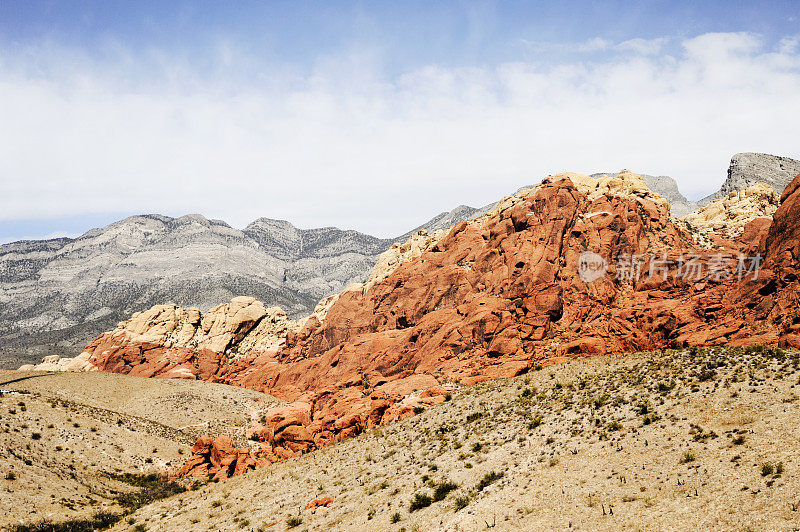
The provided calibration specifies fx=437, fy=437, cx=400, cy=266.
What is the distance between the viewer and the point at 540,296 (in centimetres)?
5872

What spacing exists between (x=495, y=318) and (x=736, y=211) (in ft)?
153

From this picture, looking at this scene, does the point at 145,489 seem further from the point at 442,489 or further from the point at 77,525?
the point at 442,489

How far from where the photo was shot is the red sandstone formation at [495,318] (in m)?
42.6

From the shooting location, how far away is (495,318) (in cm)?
5709

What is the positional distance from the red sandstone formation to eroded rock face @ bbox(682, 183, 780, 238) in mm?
4415

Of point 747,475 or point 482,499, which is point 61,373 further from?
point 747,475

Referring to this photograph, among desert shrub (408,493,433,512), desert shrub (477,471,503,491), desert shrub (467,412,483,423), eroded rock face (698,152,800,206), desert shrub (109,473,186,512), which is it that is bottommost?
desert shrub (109,473,186,512)

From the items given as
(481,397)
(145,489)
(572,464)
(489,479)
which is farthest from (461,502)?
→ (145,489)

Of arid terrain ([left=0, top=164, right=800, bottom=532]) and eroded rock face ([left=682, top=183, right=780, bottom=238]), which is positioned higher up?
eroded rock face ([left=682, top=183, right=780, bottom=238])

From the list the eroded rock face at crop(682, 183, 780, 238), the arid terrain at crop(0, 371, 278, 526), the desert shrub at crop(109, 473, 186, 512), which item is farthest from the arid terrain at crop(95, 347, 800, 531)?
the eroded rock face at crop(682, 183, 780, 238)

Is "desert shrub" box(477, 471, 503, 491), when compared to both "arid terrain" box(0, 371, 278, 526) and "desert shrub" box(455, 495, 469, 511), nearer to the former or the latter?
"desert shrub" box(455, 495, 469, 511)

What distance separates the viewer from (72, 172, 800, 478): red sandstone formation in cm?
4256

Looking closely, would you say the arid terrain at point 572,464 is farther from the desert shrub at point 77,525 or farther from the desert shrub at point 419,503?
the desert shrub at point 77,525

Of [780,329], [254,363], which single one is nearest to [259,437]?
[254,363]
